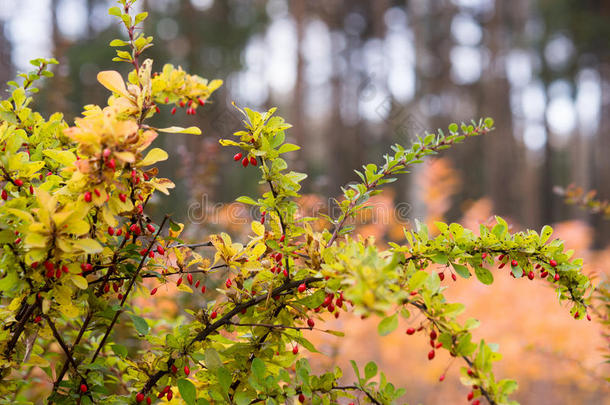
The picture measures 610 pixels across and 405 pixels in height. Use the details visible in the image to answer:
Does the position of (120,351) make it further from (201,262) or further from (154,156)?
(154,156)

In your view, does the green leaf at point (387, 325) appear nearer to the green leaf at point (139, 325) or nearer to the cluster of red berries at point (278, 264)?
the cluster of red berries at point (278, 264)

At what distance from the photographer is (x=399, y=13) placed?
1198 cm

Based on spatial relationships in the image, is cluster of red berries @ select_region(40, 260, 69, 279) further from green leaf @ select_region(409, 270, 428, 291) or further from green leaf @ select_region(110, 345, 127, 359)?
green leaf @ select_region(409, 270, 428, 291)

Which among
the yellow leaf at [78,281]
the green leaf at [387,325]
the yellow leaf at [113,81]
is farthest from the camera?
the yellow leaf at [113,81]

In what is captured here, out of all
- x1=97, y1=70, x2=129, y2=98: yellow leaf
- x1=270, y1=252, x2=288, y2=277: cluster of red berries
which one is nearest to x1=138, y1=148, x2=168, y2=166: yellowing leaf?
x1=97, y1=70, x2=129, y2=98: yellow leaf

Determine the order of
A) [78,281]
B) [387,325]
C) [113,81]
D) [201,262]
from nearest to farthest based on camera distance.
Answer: [387,325] → [78,281] → [113,81] → [201,262]

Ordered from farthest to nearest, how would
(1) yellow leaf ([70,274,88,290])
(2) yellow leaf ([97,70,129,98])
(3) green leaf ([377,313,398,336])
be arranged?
(2) yellow leaf ([97,70,129,98])
(1) yellow leaf ([70,274,88,290])
(3) green leaf ([377,313,398,336])

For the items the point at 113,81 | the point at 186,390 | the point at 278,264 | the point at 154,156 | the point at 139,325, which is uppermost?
the point at 113,81

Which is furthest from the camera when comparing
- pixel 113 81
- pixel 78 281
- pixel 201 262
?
pixel 201 262

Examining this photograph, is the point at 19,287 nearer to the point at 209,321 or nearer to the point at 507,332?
the point at 209,321

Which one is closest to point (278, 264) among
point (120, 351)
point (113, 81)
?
point (120, 351)

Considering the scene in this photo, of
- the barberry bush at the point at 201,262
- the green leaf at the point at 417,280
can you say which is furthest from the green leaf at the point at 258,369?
the green leaf at the point at 417,280

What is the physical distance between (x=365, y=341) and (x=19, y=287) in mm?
4662

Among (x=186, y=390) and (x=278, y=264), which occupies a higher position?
(x=278, y=264)
